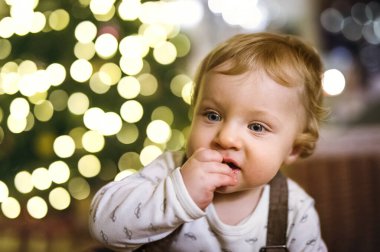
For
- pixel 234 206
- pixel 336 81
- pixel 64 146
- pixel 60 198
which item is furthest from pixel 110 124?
pixel 336 81

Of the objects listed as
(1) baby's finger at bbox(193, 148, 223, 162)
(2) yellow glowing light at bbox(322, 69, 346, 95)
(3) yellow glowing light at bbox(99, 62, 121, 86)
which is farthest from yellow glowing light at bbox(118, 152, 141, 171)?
(2) yellow glowing light at bbox(322, 69, 346, 95)

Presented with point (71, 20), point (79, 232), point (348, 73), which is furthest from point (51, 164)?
point (348, 73)

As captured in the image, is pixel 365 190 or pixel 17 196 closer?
pixel 365 190

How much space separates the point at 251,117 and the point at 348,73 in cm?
433

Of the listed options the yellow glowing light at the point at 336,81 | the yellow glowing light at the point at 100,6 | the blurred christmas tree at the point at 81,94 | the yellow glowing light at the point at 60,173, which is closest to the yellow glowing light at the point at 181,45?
the blurred christmas tree at the point at 81,94

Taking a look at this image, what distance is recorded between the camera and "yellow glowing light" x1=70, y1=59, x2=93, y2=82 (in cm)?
204

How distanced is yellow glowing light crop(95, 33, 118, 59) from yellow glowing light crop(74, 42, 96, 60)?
0.07 ft

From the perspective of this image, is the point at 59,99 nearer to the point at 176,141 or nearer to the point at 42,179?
the point at 42,179

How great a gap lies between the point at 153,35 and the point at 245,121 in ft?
4.48

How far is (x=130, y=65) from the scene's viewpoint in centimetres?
214

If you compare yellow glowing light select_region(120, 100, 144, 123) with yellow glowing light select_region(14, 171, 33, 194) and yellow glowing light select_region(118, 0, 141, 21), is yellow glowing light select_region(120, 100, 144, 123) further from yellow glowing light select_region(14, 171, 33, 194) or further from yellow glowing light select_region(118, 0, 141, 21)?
yellow glowing light select_region(14, 171, 33, 194)

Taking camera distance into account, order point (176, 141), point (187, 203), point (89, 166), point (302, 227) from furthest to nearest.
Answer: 1. point (176, 141)
2. point (89, 166)
3. point (302, 227)
4. point (187, 203)

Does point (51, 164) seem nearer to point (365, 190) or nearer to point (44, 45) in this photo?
point (44, 45)

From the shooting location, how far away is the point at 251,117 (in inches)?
35.3
